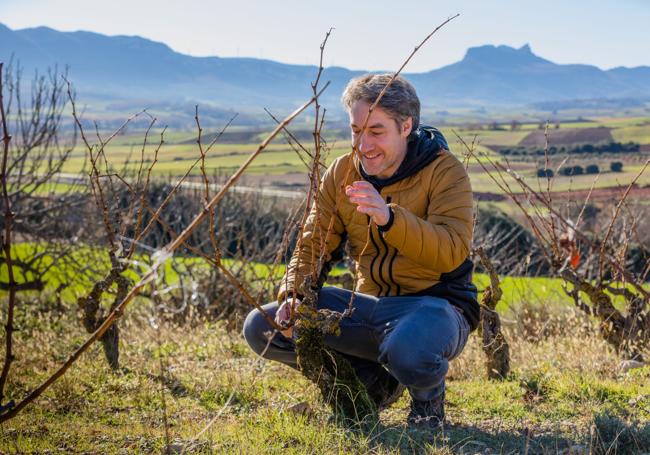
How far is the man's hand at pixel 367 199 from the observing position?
9.98 feet

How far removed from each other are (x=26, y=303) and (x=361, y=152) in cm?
735

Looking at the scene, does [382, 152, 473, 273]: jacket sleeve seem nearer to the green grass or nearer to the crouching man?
the crouching man

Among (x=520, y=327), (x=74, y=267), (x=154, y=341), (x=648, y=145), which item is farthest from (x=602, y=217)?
(x=648, y=145)

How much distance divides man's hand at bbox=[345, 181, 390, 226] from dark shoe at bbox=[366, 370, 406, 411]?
3.50 feet

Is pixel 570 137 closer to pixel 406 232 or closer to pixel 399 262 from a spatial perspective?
pixel 399 262

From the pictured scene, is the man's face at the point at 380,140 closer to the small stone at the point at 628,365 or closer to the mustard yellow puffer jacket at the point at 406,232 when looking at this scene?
the mustard yellow puffer jacket at the point at 406,232

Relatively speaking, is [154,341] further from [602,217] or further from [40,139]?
[602,217]

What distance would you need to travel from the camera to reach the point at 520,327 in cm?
757

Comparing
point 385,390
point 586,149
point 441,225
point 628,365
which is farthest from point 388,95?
point 586,149

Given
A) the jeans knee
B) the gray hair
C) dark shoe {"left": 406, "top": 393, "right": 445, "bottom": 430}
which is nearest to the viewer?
the jeans knee

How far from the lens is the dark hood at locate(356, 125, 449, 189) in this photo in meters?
3.63

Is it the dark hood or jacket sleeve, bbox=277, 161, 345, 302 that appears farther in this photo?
jacket sleeve, bbox=277, 161, 345, 302

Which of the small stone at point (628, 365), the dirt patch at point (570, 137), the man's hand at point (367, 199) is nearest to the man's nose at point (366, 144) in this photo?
the man's hand at point (367, 199)

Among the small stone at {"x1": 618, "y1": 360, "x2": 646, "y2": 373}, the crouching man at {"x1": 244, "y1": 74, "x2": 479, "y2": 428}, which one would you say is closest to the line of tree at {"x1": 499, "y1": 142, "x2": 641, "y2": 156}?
the small stone at {"x1": 618, "y1": 360, "x2": 646, "y2": 373}
